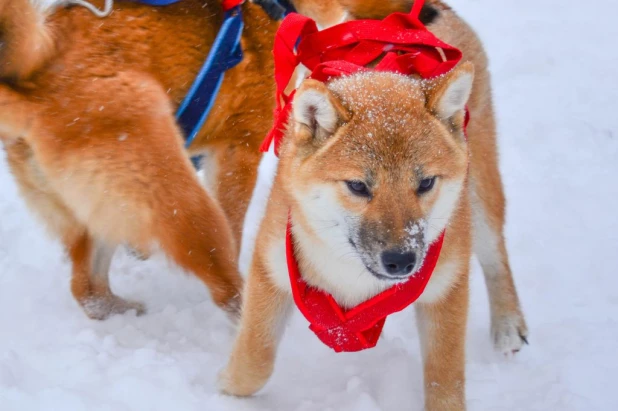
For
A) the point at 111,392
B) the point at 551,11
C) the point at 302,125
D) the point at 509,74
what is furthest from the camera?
the point at 551,11

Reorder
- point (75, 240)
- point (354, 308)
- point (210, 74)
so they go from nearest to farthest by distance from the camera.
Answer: point (354, 308), point (210, 74), point (75, 240)

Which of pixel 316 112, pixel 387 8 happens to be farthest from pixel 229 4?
pixel 316 112

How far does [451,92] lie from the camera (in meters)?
2.39

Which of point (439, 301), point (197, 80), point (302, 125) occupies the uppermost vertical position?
point (302, 125)

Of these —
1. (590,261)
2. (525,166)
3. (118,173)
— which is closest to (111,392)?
(118,173)

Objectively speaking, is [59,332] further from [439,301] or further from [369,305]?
[439,301]

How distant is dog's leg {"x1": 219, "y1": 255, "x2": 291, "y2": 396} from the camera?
2781 mm

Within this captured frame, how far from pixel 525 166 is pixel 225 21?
113 inches

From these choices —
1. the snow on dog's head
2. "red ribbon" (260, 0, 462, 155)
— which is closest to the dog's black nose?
the snow on dog's head

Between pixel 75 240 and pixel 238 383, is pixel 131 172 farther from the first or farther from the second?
pixel 238 383

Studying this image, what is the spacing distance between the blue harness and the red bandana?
26.6 inches

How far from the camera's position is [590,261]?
4.24 metres

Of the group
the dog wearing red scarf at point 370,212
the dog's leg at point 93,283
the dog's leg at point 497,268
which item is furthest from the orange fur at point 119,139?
the dog's leg at point 497,268

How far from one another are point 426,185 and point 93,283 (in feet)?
6.99
